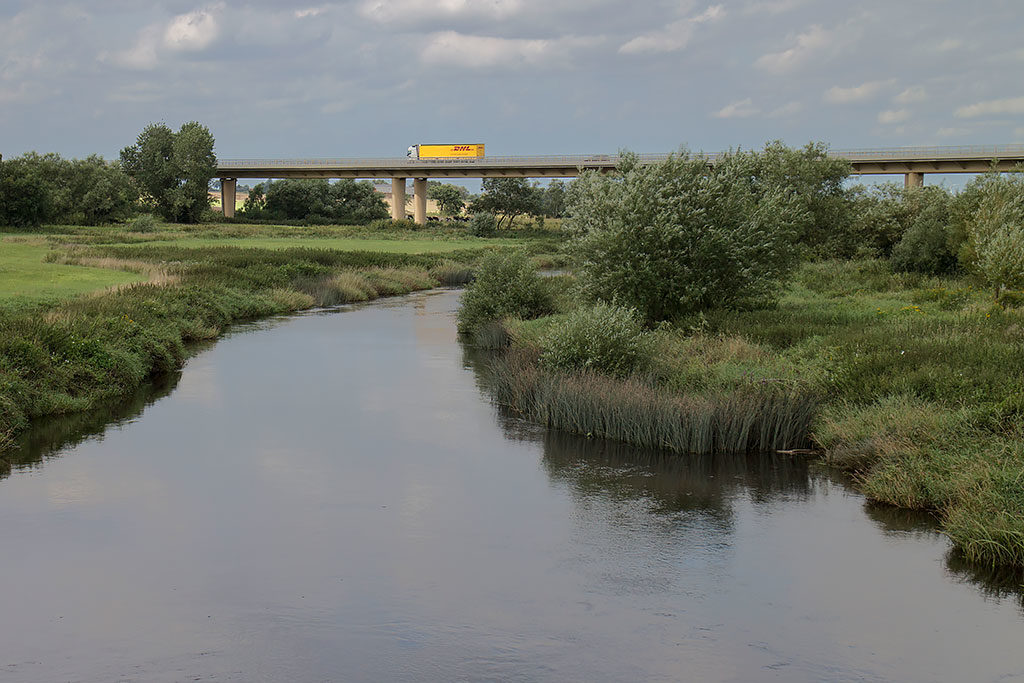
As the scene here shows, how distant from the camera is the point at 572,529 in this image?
45.7 feet

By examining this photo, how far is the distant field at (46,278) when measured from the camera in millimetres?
32375

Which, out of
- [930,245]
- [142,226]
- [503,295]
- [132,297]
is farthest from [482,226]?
[132,297]

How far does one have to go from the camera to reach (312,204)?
454ft

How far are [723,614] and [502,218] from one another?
12019cm

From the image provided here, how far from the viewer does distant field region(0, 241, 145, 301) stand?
32.4m

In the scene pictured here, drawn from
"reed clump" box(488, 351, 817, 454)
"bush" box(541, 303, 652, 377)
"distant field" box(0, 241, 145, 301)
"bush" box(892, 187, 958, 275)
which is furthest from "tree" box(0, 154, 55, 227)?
"reed clump" box(488, 351, 817, 454)

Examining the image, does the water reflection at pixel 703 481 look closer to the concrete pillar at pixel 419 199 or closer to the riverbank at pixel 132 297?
the riverbank at pixel 132 297

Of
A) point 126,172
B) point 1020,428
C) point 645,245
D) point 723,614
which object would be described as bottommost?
point 723,614

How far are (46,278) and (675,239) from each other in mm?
25391

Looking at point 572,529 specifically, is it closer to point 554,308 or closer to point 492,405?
point 492,405

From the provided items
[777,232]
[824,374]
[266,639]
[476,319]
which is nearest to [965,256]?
[777,232]

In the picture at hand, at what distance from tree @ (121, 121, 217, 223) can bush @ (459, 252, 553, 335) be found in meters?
89.7

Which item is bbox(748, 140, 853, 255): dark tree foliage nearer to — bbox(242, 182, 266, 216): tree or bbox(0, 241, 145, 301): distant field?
bbox(0, 241, 145, 301): distant field

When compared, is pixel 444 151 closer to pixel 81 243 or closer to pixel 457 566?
pixel 81 243
